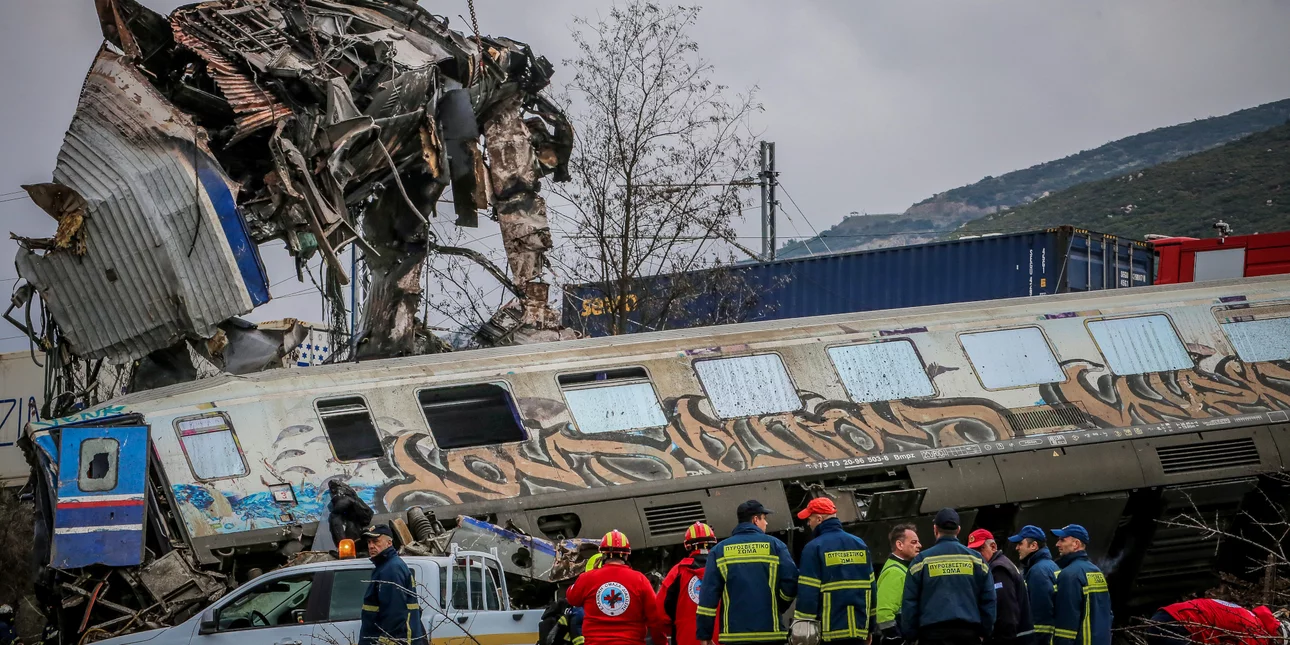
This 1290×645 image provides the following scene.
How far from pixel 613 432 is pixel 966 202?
120487mm

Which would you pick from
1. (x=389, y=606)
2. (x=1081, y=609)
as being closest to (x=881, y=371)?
(x=1081, y=609)

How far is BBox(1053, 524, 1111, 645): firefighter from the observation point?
8758 mm

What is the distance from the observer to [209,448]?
41.8 ft

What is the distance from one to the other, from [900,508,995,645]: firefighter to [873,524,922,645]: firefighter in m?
0.31

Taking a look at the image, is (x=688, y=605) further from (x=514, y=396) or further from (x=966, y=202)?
(x=966, y=202)

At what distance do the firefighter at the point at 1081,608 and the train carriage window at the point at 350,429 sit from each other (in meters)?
6.99

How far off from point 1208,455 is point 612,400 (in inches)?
→ 257

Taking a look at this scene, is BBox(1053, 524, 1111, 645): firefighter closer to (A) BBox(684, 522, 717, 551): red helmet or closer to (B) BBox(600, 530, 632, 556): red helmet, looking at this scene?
(A) BBox(684, 522, 717, 551): red helmet

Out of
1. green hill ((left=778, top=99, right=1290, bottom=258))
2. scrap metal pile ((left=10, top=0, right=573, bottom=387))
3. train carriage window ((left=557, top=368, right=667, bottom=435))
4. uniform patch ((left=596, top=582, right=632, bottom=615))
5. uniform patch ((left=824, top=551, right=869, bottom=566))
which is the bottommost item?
uniform patch ((left=596, top=582, right=632, bottom=615))

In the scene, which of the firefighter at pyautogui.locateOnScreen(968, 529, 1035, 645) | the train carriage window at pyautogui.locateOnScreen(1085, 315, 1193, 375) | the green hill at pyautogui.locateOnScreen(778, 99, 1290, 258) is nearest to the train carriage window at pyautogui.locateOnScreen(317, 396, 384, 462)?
the firefighter at pyautogui.locateOnScreen(968, 529, 1035, 645)

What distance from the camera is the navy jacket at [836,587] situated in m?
8.09

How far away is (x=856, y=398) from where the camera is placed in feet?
46.3

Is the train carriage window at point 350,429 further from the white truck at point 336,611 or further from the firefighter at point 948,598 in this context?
the firefighter at point 948,598

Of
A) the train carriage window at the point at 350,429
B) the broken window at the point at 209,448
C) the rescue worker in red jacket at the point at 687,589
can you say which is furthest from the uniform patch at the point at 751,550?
the broken window at the point at 209,448
